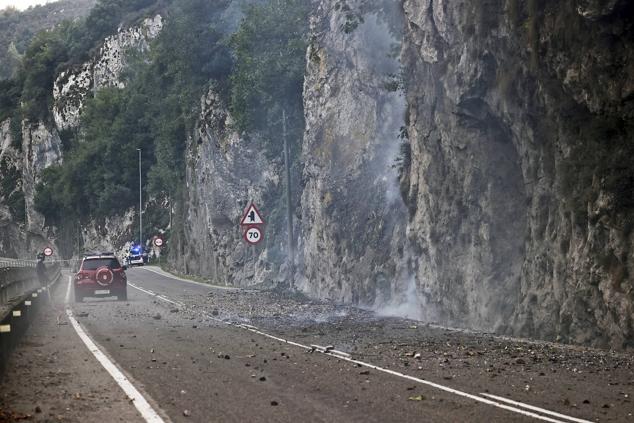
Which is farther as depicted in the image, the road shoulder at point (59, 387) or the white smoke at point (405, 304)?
the white smoke at point (405, 304)

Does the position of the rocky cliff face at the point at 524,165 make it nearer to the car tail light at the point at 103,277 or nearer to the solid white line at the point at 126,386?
the solid white line at the point at 126,386

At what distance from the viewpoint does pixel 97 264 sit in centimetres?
3741

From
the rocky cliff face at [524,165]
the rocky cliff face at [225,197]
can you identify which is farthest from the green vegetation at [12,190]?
the rocky cliff face at [524,165]

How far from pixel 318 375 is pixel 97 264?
2503 cm

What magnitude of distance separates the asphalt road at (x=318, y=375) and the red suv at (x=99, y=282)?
42.1 ft

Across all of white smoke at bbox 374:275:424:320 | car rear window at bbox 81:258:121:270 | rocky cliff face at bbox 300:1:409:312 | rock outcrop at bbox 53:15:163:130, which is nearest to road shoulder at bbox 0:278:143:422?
white smoke at bbox 374:275:424:320

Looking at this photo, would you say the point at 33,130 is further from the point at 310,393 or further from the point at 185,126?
the point at 310,393

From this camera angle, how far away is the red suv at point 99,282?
3675 centimetres

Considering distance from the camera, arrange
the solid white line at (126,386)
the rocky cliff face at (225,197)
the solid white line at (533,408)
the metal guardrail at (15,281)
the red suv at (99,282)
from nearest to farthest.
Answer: the solid white line at (533,408), the solid white line at (126,386), the metal guardrail at (15,281), the red suv at (99,282), the rocky cliff face at (225,197)

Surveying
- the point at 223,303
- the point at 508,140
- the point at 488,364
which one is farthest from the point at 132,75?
the point at 488,364

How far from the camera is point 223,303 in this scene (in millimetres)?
34156

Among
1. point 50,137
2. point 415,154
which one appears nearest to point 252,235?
point 415,154

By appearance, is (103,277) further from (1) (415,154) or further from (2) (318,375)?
(2) (318,375)

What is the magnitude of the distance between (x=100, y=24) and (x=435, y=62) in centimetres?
9962
